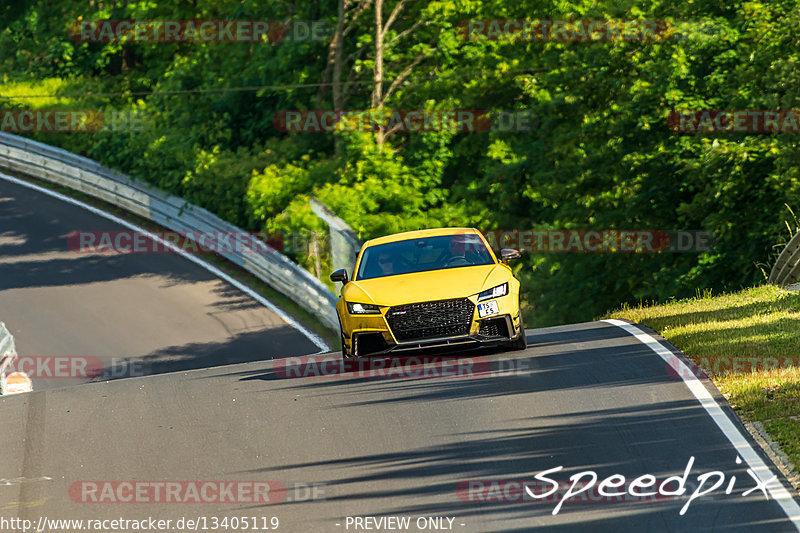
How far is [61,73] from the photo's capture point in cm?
4475

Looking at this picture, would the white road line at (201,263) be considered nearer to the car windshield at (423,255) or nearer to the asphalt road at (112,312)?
the asphalt road at (112,312)

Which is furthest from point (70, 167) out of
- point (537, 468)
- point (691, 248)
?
point (537, 468)

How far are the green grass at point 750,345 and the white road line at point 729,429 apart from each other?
210 millimetres

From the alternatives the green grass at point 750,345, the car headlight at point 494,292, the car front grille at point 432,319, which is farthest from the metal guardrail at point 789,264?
the car front grille at point 432,319

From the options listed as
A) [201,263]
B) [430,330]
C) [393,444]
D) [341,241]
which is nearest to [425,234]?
[430,330]

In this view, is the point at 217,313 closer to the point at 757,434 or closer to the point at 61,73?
the point at 757,434

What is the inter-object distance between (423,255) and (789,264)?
872cm

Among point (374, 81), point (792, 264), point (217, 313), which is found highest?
point (374, 81)

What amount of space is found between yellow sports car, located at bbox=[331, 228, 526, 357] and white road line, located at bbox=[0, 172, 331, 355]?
866 cm

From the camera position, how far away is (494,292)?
42.0 ft

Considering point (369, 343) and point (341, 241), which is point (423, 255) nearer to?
point (369, 343)

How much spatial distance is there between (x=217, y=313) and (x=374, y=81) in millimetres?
11894

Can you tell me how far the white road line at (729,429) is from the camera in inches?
299

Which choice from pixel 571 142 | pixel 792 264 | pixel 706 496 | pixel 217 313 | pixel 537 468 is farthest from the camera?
pixel 571 142
